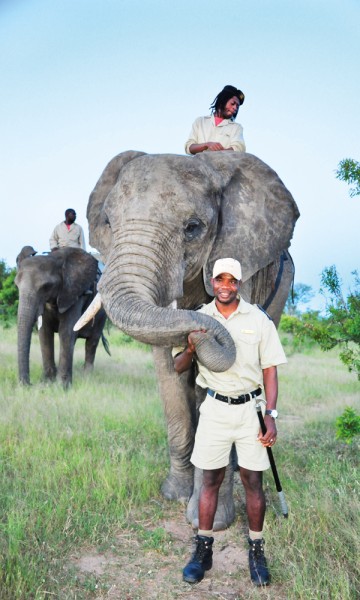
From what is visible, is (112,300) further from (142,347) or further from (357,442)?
(142,347)

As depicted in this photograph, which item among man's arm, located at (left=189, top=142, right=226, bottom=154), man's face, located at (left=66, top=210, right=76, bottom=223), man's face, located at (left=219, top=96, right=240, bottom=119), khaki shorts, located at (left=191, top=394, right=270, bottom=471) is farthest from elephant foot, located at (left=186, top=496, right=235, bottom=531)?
man's face, located at (left=66, top=210, right=76, bottom=223)

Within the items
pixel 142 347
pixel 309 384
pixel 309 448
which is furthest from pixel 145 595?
pixel 142 347

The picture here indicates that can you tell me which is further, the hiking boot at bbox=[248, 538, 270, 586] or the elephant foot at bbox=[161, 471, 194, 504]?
the elephant foot at bbox=[161, 471, 194, 504]

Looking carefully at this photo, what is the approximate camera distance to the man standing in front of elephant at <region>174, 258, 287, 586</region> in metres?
3.75

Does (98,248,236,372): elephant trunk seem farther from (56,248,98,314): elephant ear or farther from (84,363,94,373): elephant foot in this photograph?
(84,363,94,373): elephant foot

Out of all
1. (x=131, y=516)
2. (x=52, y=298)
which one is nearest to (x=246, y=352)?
(x=131, y=516)

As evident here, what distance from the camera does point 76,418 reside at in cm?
744

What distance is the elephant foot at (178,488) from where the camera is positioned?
5074 mm

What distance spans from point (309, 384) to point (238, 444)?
8.10 meters

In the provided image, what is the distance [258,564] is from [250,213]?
2584mm

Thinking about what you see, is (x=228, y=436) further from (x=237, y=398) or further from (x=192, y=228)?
(x=192, y=228)

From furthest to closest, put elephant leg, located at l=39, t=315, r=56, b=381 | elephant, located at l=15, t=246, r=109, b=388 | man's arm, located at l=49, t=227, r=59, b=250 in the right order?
man's arm, located at l=49, t=227, r=59, b=250, elephant leg, located at l=39, t=315, r=56, b=381, elephant, located at l=15, t=246, r=109, b=388

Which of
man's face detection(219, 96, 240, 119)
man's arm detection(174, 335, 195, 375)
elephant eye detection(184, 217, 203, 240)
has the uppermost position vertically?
man's face detection(219, 96, 240, 119)

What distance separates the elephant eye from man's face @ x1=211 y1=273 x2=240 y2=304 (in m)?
0.67
